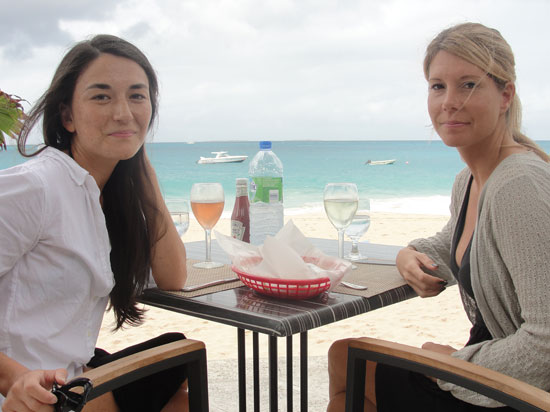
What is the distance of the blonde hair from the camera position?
49.4 inches

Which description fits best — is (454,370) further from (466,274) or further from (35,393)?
(35,393)

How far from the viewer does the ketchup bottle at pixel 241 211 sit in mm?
1654

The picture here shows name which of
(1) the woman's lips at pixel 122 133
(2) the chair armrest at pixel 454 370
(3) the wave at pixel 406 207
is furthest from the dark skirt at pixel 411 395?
(3) the wave at pixel 406 207

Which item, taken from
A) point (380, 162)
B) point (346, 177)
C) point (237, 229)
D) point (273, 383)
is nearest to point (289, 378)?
point (273, 383)

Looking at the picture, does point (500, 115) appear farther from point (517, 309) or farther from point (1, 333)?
point (1, 333)

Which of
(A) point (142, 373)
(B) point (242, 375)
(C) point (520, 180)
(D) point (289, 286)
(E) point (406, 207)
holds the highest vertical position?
(C) point (520, 180)

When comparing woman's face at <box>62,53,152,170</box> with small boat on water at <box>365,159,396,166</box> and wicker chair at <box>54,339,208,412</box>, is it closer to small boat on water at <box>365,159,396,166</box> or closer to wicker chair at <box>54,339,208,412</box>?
wicker chair at <box>54,339,208,412</box>

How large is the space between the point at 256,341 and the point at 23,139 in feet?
3.15

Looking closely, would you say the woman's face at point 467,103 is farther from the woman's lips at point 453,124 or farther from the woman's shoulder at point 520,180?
the woman's shoulder at point 520,180

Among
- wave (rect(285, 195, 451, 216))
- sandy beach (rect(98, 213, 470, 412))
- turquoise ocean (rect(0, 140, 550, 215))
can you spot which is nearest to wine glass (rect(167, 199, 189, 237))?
sandy beach (rect(98, 213, 470, 412))

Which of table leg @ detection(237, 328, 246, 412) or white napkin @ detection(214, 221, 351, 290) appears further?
table leg @ detection(237, 328, 246, 412)

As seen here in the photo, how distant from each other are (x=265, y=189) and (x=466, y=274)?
0.71 m

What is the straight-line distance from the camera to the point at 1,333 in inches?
42.2

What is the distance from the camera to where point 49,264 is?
3.68ft
